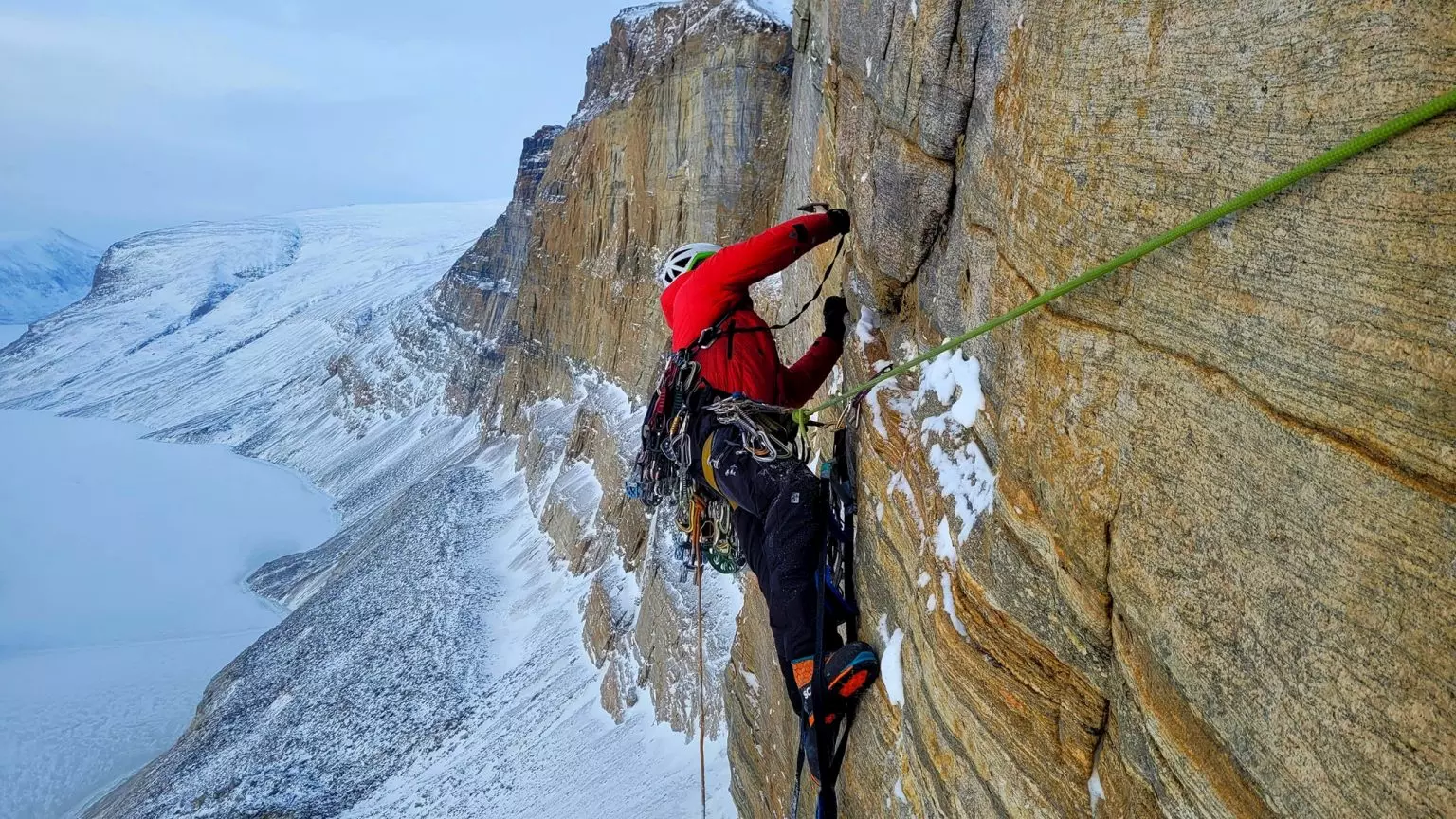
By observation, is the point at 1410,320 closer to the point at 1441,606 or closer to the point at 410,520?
the point at 1441,606

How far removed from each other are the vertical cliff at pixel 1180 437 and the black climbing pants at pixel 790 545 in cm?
45

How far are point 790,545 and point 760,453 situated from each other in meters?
0.66

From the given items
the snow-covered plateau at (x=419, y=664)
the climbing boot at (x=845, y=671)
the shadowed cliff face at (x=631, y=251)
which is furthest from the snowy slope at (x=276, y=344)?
the climbing boot at (x=845, y=671)

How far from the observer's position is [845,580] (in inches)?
189

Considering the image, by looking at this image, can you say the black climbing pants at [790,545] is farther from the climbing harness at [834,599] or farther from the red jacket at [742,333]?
the red jacket at [742,333]

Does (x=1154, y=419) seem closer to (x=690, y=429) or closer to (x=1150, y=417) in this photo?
(x=1150, y=417)

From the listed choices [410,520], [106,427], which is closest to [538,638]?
[410,520]

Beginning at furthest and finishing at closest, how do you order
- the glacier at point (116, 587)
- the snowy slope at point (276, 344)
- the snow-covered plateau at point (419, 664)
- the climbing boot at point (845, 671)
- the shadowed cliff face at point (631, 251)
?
1. the snowy slope at point (276, 344)
2. the glacier at point (116, 587)
3. the shadowed cliff face at point (631, 251)
4. the snow-covered plateau at point (419, 664)
5. the climbing boot at point (845, 671)

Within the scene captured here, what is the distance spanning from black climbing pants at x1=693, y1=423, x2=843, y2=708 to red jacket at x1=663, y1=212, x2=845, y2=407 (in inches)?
32.4

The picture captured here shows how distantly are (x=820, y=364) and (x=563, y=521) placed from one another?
74.5 ft

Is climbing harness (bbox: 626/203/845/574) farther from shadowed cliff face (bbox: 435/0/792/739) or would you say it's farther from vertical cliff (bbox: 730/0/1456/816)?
shadowed cliff face (bbox: 435/0/792/739)

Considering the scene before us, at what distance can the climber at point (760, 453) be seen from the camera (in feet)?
14.4

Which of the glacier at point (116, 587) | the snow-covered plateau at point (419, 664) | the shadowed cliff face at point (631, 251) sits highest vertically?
the shadowed cliff face at point (631, 251)

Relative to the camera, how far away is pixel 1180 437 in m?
2.19
